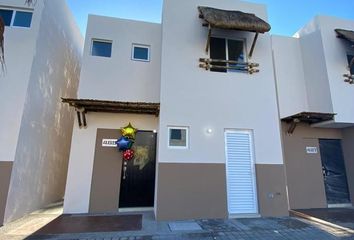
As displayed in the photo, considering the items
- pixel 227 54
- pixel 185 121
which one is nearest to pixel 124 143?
pixel 185 121

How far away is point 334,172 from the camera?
8.45 m

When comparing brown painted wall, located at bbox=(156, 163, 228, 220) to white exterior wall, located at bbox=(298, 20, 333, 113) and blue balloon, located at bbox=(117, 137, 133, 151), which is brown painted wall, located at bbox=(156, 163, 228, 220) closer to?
blue balloon, located at bbox=(117, 137, 133, 151)

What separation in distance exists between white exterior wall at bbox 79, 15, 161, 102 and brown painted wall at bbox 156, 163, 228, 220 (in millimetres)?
2845

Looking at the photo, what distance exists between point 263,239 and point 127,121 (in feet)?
16.7

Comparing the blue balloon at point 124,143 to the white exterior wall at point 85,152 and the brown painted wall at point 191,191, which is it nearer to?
the white exterior wall at point 85,152

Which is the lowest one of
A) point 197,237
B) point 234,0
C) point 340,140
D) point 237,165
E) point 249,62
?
point 197,237

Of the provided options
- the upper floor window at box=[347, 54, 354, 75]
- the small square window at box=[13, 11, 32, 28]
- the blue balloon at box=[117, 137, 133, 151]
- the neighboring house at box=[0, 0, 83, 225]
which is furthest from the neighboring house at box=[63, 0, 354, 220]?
the small square window at box=[13, 11, 32, 28]

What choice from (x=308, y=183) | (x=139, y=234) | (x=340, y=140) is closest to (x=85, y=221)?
(x=139, y=234)

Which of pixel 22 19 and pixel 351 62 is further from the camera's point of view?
pixel 351 62

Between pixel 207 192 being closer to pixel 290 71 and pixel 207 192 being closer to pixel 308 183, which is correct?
pixel 308 183

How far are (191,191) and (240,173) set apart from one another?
5.21 ft

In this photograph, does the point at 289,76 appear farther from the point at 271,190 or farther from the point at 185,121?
the point at 185,121

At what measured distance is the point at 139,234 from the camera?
4863 mm

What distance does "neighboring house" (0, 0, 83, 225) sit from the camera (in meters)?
5.79
